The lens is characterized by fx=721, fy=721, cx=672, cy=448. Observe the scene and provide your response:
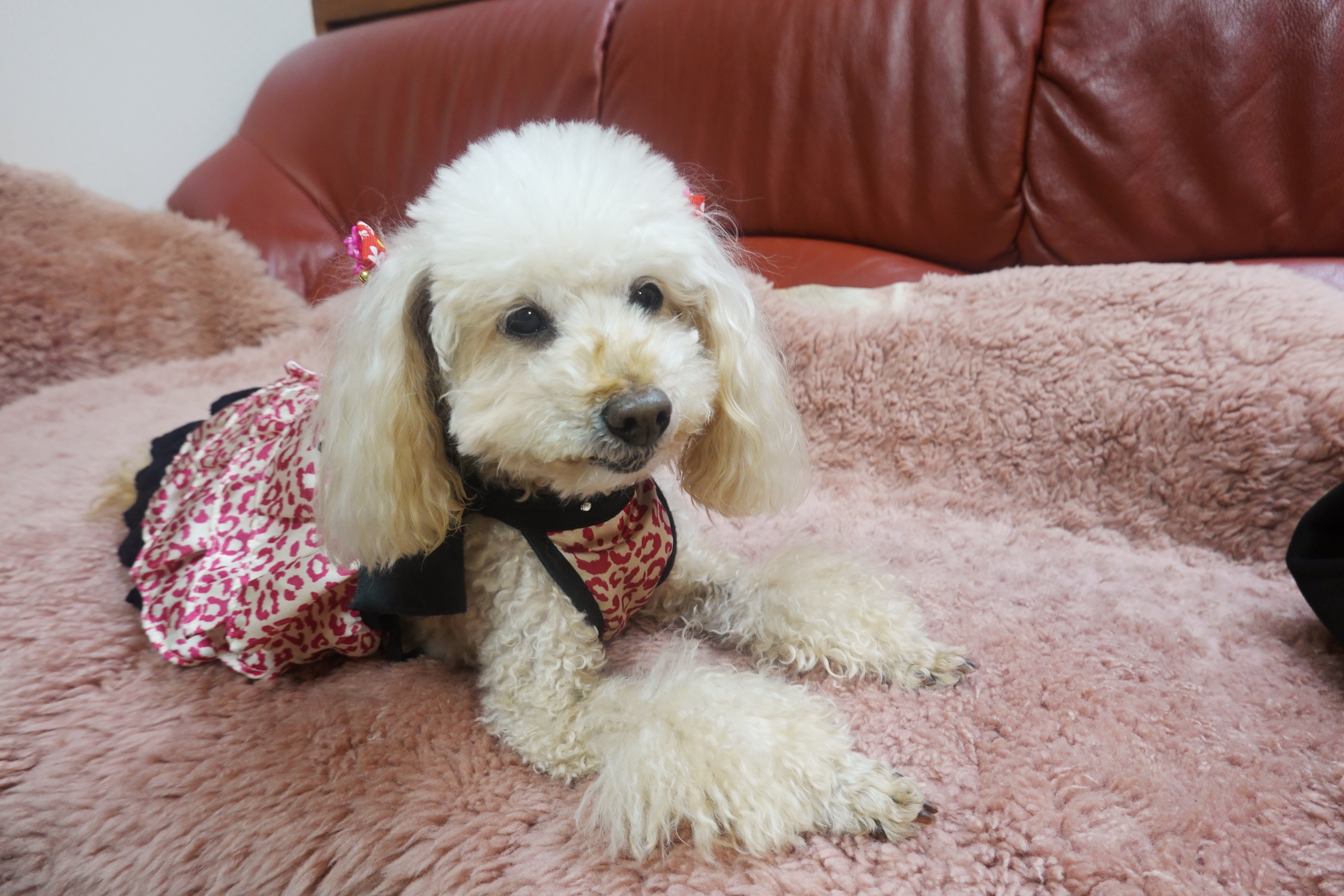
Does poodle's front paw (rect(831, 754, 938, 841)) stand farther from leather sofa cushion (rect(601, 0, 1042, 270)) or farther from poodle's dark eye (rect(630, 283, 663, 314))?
leather sofa cushion (rect(601, 0, 1042, 270))

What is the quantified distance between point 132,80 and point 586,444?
6.51 feet

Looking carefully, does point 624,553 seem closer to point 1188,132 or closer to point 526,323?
point 526,323

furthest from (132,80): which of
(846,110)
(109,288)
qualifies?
(846,110)

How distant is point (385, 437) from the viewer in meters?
0.65

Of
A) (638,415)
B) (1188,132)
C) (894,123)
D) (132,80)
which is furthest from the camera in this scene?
(132,80)

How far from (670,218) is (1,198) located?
1.69m

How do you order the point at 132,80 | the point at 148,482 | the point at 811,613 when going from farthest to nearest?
the point at 132,80
the point at 148,482
the point at 811,613

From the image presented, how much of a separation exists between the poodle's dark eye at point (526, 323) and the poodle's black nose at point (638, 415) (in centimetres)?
13

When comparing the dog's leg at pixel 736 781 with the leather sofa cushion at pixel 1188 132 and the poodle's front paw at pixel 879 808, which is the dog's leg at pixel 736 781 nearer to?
the poodle's front paw at pixel 879 808

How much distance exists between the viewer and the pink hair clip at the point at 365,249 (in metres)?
0.75

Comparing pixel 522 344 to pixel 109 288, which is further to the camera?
pixel 109 288

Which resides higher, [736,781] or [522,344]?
[522,344]

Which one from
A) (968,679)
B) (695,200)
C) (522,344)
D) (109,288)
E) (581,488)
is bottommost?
(968,679)

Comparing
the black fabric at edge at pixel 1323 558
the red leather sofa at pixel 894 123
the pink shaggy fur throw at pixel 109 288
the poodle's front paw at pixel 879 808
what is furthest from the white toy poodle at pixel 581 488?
the pink shaggy fur throw at pixel 109 288
